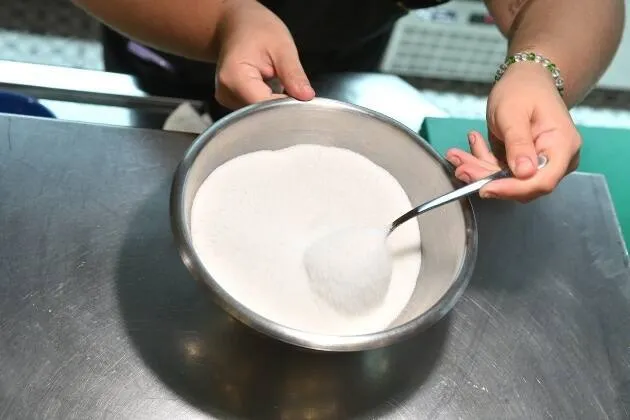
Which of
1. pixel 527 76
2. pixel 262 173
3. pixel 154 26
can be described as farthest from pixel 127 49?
pixel 527 76

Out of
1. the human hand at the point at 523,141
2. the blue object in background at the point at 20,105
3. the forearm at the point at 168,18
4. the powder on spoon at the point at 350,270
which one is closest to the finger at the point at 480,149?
the human hand at the point at 523,141

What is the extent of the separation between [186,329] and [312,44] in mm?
426

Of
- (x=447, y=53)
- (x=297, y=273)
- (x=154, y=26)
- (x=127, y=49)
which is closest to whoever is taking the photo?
(x=297, y=273)

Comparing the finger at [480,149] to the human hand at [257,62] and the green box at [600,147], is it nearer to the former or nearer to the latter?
the human hand at [257,62]

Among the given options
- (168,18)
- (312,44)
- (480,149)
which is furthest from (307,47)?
(480,149)

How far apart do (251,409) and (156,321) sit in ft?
0.34

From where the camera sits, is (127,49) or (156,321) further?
(127,49)

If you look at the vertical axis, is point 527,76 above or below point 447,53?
above

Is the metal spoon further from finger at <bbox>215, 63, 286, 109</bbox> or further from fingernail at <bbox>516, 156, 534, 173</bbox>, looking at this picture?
finger at <bbox>215, 63, 286, 109</bbox>

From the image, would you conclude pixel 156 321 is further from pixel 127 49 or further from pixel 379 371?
pixel 127 49

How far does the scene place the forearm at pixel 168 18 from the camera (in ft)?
2.03

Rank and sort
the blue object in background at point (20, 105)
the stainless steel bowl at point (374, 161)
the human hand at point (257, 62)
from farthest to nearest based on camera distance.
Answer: the blue object in background at point (20, 105), the human hand at point (257, 62), the stainless steel bowl at point (374, 161)

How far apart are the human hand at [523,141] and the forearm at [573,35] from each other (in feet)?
0.18

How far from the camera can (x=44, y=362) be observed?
0.51 meters
